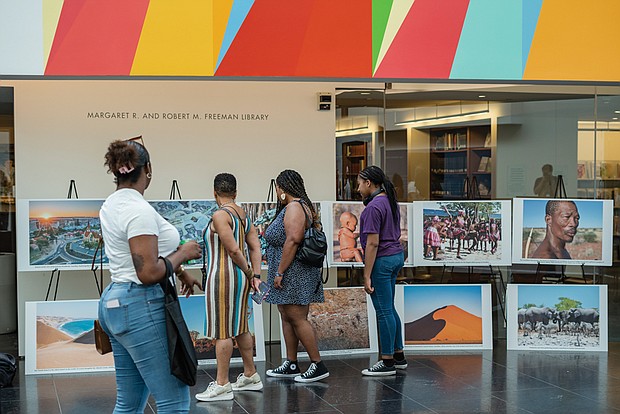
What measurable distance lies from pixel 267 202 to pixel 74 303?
2099 millimetres

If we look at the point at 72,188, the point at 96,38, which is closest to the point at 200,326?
the point at 72,188

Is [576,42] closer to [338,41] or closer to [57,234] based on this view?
[338,41]

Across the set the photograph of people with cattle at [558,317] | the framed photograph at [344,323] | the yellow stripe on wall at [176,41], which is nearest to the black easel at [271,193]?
the framed photograph at [344,323]

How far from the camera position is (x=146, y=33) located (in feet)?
22.8

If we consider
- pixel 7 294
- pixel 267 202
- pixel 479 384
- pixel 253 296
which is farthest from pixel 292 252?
pixel 7 294

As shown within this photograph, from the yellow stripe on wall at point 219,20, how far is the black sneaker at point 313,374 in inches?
110

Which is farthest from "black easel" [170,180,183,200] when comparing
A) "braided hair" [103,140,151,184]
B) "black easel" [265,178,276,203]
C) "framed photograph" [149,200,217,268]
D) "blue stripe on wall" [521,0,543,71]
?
"braided hair" [103,140,151,184]

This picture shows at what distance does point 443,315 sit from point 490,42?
2842 mm

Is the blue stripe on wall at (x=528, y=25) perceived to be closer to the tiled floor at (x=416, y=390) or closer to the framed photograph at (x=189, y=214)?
the tiled floor at (x=416, y=390)

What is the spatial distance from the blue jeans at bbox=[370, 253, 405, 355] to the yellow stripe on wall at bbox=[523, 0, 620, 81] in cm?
214

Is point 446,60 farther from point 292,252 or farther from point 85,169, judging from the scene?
point 85,169

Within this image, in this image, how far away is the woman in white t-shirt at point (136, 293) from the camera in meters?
3.89

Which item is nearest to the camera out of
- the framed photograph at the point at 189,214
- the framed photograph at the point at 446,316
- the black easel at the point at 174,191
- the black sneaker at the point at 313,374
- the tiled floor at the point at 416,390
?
the tiled floor at the point at 416,390

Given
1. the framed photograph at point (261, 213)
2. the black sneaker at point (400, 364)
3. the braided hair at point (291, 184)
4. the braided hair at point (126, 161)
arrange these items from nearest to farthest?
the braided hair at point (126, 161) → the braided hair at point (291, 184) → the black sneaker at point (400, 364) → the framed photograph at point (261, 213)
